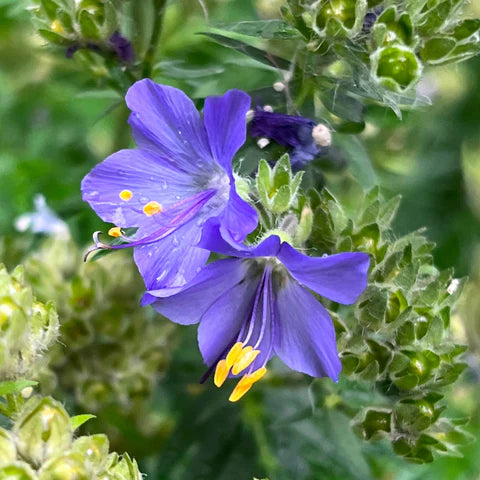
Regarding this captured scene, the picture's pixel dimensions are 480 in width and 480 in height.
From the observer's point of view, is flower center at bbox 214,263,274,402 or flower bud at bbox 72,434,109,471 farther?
flower center at bbox 214,263,274,402

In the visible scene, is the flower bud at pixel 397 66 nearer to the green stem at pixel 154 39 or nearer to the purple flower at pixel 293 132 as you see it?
the purple flower at pixel 293 132

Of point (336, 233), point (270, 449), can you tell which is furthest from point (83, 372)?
point (336, 233)

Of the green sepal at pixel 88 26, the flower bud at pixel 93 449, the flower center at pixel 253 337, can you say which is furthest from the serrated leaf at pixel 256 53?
the flower bud at pixel 93 449

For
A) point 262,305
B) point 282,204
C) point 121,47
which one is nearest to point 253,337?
point 262,305

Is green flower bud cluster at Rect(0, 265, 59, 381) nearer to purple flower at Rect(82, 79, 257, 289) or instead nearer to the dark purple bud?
purple flower at Rect(82, 79, 257, 289)

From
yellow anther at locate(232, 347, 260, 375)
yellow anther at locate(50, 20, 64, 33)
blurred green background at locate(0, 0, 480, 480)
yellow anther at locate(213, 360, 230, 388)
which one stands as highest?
yellow anther at locate(50, 20, 64, 33)

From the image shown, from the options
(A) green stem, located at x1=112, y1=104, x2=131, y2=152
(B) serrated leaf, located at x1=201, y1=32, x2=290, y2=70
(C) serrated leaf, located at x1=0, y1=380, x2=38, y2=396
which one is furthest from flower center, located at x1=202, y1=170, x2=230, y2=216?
(A) green stem, located at x1=112, y1=104, x2=131, y2=152

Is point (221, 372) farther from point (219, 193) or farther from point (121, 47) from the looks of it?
point (121, 47)
